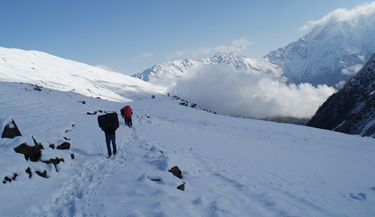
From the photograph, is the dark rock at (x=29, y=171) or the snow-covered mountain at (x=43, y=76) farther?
the snow-covered mountain at (x=43, y=76)

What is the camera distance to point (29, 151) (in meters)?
7.51

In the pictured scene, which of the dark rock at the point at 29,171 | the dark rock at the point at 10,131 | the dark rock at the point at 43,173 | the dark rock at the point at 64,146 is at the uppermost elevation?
the dark rock at the point at 10,131

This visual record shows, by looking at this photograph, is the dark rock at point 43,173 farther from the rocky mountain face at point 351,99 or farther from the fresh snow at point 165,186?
the rocky mountain face at point 351,99

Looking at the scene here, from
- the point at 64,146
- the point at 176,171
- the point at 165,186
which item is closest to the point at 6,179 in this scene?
the point at 64,146

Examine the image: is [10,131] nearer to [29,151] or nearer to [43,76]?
[29,151]

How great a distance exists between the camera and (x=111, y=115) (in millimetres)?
10234

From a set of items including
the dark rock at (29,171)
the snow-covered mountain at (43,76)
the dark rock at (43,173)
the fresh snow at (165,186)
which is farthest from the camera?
the snow-covered mountain at (43,76)

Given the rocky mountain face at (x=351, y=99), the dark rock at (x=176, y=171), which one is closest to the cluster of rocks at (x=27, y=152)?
the dark rock at (x=176, y=171)

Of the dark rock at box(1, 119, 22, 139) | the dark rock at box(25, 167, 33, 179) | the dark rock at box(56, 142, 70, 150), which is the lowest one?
the dark rock at box(25, 167, 33, 179)

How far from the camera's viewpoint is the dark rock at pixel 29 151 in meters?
7.36

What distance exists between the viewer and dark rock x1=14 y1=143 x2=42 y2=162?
7.36 metres

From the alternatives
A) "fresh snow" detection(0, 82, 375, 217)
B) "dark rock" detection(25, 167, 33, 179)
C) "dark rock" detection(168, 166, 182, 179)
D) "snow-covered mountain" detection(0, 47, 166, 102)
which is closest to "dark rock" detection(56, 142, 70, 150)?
"fresh snow" detection(0, 82, 375, 217)

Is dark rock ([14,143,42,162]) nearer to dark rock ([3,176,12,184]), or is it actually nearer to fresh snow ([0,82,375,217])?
fresh snow ([0,82,375,217])

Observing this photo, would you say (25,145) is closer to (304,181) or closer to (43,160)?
(43,160)
